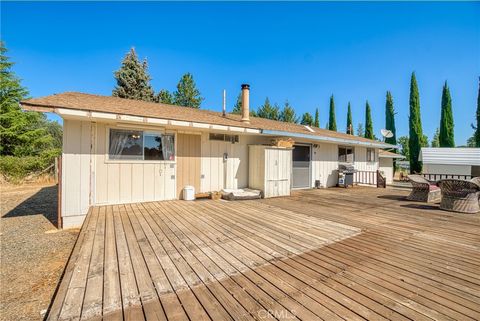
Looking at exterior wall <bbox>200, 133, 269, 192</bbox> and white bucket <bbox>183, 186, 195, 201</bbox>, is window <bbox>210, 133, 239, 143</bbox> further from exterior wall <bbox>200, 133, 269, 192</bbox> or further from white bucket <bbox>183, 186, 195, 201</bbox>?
white bucket <bbox>183, 186, 195, 201</bbox>

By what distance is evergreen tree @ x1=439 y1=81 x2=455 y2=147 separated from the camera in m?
22.4

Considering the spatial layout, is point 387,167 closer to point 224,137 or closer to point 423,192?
point 423,192

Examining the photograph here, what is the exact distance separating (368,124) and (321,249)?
97.4 ft

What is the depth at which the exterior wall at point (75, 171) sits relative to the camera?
16.0ft

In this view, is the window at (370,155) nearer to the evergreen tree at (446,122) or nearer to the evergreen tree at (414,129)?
the evergreen tree at (414,129)

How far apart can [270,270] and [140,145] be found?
503 centimetres

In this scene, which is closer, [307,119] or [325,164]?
[325,164]

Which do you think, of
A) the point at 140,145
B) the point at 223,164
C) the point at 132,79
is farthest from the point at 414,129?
the point at 132,79

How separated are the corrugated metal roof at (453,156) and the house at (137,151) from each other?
1367 centimetres

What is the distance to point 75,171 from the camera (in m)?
5.00

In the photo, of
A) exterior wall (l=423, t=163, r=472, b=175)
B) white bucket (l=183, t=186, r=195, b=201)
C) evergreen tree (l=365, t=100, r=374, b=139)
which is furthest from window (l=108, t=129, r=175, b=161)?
evergreen tree (l=365, t=100, r=374, b=139)

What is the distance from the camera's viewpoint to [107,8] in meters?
8.99

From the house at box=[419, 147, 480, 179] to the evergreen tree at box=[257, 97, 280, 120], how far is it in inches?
720

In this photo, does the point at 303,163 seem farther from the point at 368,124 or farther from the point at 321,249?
the point at 368,124
